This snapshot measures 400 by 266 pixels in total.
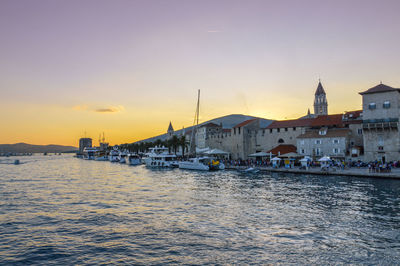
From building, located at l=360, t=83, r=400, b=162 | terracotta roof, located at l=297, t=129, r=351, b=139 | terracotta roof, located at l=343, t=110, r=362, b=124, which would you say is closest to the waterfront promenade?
building, located at l=360, t=83, r=400, b=162

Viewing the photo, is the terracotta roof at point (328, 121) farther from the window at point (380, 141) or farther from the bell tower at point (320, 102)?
the bell tower at point (320, 102)

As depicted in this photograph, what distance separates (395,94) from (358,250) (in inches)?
1762

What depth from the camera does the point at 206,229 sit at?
53.0ft

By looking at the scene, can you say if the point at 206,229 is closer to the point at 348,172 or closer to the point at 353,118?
the point at 348,172

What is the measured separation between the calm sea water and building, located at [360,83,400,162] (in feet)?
82.3

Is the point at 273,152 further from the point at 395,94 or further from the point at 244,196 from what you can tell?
the point at 244,196

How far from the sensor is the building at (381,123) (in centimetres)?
4744

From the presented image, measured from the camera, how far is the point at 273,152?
60.9 m

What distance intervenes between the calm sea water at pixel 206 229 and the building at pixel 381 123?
25.1 metres

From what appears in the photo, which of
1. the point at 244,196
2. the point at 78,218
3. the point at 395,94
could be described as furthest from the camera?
the point at 395,94

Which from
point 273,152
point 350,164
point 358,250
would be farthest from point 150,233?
point 273,152

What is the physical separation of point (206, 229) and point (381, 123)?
44.7 meters

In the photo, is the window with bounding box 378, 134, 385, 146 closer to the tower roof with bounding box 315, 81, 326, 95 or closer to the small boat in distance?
the small boat in distance

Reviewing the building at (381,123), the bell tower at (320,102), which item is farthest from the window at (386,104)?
the bell tower at (320,102)
